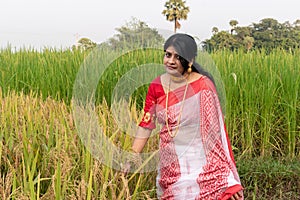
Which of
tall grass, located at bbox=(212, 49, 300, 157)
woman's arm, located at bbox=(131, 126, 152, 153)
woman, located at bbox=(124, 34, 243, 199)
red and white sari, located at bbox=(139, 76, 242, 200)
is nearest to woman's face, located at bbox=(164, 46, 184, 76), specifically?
woman, located at bbox=(124, 34, 243, 199)

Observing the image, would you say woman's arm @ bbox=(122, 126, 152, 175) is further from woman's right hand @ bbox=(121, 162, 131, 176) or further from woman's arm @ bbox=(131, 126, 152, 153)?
woman's right hand @ bbox=(121, 162, 131, 176)

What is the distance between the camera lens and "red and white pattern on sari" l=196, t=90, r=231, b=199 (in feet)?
5.72

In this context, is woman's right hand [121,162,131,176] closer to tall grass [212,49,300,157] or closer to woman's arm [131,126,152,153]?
woman's arm [131,126,152,153]

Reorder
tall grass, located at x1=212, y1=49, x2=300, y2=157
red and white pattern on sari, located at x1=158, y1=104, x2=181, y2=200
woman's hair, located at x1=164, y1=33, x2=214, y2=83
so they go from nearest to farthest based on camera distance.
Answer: woman's hair, located at x1=164, y1=33, x2=214, y2=83 < red and white pattern on sari, located at x1=158, y1=104, x2=181, y2=200 < tall grass, located at x1=212, y1=49, x2=300, y2=157

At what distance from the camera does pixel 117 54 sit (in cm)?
183

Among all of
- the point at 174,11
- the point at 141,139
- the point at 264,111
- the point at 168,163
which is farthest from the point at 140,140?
the point at 174,11

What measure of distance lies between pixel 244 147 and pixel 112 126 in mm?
1313

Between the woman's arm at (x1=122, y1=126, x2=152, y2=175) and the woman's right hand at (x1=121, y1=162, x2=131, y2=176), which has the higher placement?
the woman's arm at (x1=122, y1=126, x2=152, y2=175)

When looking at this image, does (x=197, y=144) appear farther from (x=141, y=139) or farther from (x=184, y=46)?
(x=184, y=46)

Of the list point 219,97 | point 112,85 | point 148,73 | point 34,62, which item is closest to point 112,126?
point 148,73

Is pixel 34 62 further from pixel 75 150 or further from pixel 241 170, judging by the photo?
pixel 75 150

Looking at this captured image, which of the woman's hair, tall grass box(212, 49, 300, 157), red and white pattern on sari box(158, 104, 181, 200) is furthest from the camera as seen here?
tall grass box(212, 49, 300, 157)

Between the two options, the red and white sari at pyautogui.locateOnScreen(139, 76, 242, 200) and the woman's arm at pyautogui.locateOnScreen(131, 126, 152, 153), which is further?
the woman's arm at pyautogui.locateOnScreen(131, 126, 152, 153)

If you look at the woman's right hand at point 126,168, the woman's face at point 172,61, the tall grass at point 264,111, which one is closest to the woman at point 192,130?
the woman's face at point 172,61
